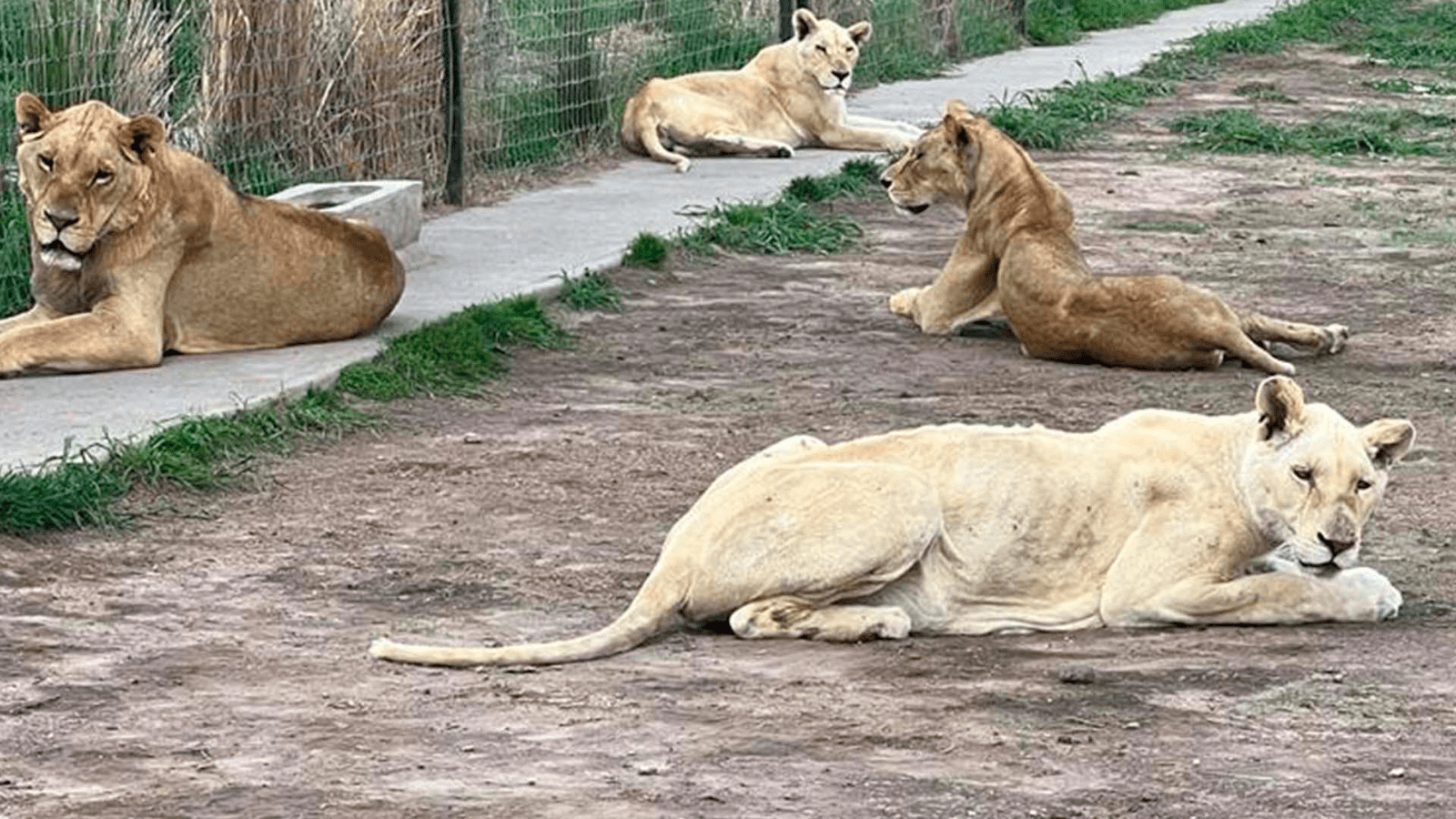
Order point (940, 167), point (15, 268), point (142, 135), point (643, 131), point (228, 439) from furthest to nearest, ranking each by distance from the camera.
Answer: point (643, 131) → point (940, 167) → point (15, 268) → point (142, 135) → point (228, 439)

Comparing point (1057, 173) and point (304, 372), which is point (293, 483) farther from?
point (1057, 173)

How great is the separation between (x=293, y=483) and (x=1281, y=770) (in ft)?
13.2

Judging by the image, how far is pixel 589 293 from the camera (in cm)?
1202

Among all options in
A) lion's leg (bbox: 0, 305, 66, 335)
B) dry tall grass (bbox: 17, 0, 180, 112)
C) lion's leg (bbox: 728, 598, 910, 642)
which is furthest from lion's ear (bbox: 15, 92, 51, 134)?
lion's leg (bbox: 728, 598, 910, 642)

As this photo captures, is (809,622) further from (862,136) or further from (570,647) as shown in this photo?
(862,136)

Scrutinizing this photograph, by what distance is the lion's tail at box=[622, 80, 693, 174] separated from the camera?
53.6 feet

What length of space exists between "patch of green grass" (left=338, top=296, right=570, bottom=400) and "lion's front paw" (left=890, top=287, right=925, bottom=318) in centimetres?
151

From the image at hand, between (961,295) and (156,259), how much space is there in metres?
3.35

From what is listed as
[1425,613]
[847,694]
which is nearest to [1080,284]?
[1425,613]

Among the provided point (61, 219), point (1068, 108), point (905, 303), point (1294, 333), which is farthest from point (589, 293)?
point (1068, 108)

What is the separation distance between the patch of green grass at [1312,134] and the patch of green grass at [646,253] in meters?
6.05

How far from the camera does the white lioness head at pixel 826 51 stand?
17.1 m

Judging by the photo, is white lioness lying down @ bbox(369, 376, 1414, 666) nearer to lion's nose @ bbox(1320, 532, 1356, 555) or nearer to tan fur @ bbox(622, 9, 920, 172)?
lion's nose @ bbox(1320, 532, 1356, 555)

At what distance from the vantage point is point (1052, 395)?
10.4 metres
